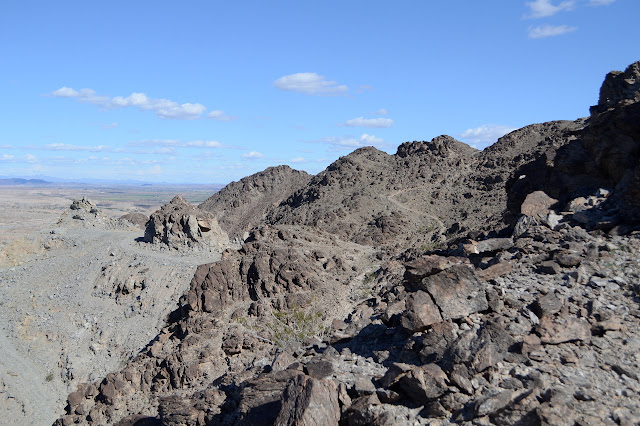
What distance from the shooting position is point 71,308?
35.9 meters

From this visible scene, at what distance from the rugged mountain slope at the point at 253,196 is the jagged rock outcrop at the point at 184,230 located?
28.2 m

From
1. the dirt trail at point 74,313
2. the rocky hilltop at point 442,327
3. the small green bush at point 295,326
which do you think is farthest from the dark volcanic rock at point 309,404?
the dirt trail at point 74,313

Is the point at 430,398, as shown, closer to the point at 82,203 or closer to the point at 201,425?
the point at 201,425

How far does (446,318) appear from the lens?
12.1 metres

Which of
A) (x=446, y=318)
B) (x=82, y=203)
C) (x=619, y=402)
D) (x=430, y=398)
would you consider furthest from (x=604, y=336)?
(x=82, y=203)

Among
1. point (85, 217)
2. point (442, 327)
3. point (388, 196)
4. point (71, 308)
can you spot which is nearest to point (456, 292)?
point (442, 327)

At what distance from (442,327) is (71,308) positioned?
31.9 meters

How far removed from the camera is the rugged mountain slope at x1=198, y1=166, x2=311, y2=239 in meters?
77.2

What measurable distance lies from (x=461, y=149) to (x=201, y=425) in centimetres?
6060

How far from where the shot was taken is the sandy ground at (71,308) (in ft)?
97.0

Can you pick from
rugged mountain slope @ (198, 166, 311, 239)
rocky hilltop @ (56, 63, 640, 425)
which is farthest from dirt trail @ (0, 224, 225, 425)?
rugged mountain slope @ (198, 166, 311, 239)

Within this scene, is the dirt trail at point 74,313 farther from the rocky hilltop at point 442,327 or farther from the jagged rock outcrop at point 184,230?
the rocky hilltop at point 442,327

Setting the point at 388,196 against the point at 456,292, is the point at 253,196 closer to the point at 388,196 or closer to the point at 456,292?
the point at 388,196

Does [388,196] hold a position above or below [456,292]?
above
